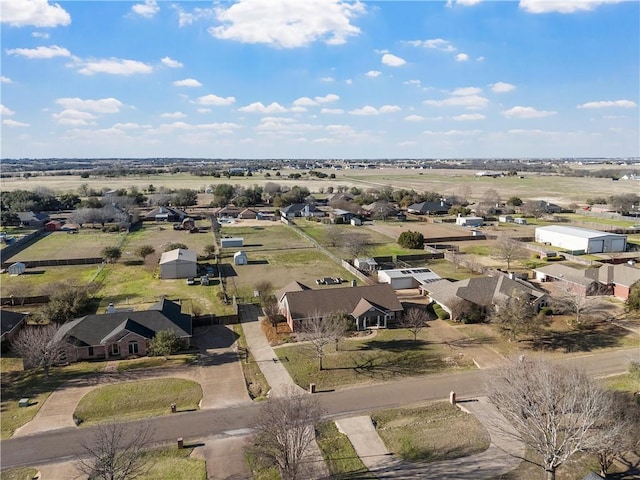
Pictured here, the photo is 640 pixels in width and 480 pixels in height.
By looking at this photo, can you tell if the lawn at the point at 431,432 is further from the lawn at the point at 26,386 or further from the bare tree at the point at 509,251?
the bare tree at the point at 509,251

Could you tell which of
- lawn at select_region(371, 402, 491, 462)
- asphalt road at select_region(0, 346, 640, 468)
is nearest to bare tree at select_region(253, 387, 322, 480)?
asphalt road at select_region(0, 346, 640, 468)

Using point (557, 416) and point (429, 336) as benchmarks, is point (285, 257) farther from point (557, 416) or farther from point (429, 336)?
point (557, 416)

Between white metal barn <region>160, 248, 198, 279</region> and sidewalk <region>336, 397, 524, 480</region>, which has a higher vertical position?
white metal barn <region>160, 248, 198, 279</region>

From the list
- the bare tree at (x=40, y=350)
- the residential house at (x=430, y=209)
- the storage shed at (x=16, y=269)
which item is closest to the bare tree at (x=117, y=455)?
the bare tree at (x=40, y=350)

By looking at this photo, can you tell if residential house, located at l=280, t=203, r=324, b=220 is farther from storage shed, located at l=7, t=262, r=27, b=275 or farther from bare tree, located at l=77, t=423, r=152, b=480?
bare tree, located at l=77, t=423, r=152, b=480

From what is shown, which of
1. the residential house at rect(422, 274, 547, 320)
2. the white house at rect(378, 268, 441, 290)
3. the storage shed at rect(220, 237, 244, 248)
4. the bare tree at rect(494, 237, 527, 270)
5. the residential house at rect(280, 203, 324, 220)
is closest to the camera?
the residential house at rect(422, 274, 547, 320)

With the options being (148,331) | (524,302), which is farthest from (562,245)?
(148,331)

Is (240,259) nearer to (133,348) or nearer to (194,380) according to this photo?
(133,348)
